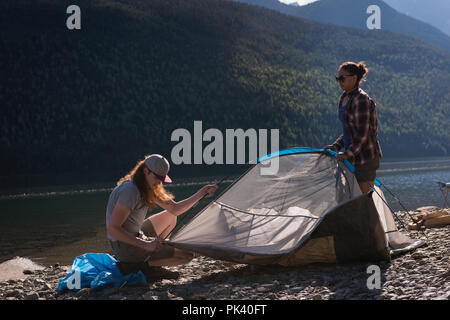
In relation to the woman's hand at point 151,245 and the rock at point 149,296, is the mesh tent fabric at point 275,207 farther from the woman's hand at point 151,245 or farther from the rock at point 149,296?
the rock at point 149,296

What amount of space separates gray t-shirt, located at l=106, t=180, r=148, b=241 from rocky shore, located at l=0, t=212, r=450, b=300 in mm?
637

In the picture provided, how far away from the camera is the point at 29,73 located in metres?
55.0

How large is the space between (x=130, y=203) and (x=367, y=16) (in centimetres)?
20873

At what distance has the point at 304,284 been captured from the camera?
4688mm

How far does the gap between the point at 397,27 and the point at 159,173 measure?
193 metres

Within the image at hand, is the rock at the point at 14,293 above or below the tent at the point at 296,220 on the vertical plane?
below

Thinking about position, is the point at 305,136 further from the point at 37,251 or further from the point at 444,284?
the point at 444,284

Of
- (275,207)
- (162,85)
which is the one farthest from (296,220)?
(162,85)

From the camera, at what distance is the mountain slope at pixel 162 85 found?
5030 centimetres

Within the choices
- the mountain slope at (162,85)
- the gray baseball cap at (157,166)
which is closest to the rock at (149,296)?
the gray baseball cap at (157,166)

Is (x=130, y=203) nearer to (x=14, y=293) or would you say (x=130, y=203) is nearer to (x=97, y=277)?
(x=97, y=277)

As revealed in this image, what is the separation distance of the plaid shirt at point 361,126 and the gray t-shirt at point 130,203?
2.40 m

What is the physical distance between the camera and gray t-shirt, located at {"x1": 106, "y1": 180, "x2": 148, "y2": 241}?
15.3 ft
